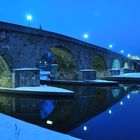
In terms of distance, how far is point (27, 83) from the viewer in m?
26.9

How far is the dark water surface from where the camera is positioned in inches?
526

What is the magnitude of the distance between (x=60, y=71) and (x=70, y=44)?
19.9ft

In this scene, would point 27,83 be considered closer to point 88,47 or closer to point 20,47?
point 20,47

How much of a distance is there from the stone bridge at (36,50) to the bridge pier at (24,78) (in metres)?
1.54

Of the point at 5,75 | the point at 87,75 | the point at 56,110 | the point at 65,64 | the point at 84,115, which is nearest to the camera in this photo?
the point at 84,115

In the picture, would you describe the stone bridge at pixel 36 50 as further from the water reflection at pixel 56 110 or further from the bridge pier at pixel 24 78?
the water reflection at pixel 56 110

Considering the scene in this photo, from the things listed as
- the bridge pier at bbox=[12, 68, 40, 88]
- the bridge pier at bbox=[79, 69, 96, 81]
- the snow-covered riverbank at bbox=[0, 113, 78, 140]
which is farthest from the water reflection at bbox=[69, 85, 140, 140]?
the bridge pier at bbox=[79, 69, 96, 81]

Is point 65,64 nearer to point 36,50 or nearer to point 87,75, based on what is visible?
point 87,75

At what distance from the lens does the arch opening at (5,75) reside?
92.1ft

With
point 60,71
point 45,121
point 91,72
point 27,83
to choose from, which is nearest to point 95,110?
point 45,121

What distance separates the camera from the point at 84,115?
57.7 ft

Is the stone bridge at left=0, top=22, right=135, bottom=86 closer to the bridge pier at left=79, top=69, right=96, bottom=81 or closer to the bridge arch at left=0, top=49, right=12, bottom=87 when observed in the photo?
the bridge arch at left=0, top=49, right=12, bottom=87

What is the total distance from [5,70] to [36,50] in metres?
4.07

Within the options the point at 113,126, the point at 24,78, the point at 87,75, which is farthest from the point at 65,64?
the point at 113,126
